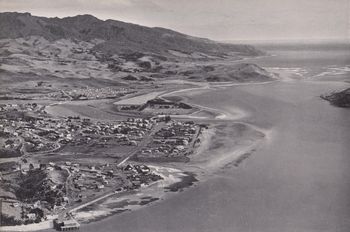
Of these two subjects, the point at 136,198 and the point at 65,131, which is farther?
the point at 65,131

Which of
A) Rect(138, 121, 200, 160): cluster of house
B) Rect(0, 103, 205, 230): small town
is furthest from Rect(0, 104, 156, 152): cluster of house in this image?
Rect(138, 121, 200, 160): cluster of house

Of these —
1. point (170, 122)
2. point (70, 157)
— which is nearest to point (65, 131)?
point (70, 157)

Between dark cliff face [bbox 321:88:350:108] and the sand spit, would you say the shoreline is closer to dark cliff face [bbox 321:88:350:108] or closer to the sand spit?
the sand spit

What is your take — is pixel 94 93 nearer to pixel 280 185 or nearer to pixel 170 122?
pixel 170 122

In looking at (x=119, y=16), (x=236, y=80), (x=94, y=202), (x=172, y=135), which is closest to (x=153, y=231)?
(x=94, y=202)

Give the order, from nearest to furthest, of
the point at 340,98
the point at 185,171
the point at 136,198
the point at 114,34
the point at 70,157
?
1. the point at 136,198
2. the point at 70,157
3. the point at 185,171
4. the point at 114,34
5. the point at 340,98

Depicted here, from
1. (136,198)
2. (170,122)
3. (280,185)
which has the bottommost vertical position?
(136,198)

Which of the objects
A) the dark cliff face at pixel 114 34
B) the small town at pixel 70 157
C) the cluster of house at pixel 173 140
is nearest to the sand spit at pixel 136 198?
the small town at pixel 70 157
